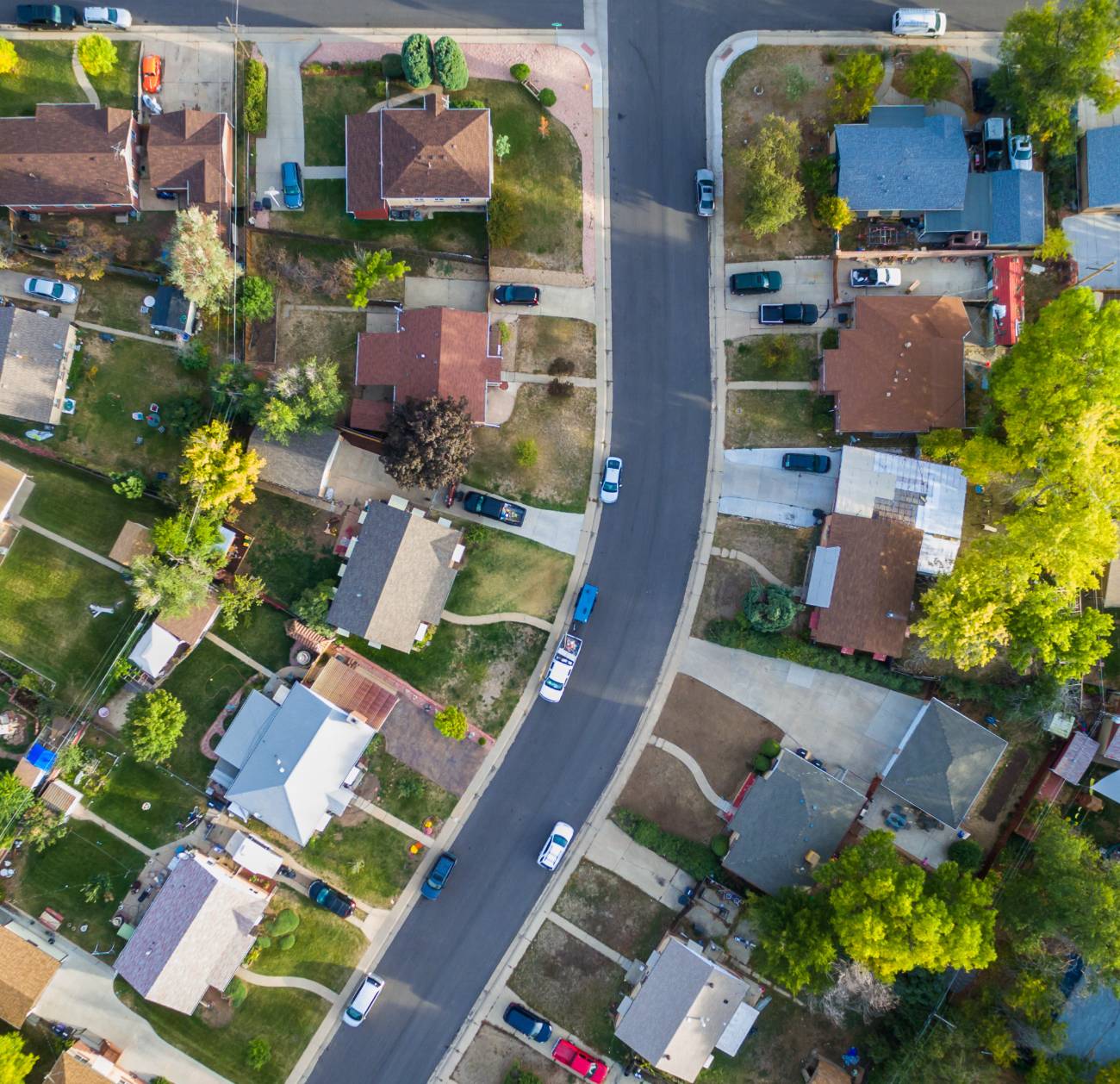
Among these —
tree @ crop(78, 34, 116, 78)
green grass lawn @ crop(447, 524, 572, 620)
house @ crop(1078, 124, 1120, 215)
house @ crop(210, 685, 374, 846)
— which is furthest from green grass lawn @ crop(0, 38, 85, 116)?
house @ crop(1078, 124, 1120, 215)

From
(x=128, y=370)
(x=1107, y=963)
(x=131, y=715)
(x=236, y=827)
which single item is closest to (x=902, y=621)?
(x=1107, y=963)

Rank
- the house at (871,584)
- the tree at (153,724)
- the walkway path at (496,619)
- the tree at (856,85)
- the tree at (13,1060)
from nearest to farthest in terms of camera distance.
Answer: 1. the tree at (13,1060)
2. the tree at (153,724)
3. the house at (871,584)
4. the tree at (856,85)
5. the walkway path at (496,619)

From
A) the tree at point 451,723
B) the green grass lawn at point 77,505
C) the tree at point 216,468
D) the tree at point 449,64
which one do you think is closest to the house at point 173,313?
the tree at point 216,468

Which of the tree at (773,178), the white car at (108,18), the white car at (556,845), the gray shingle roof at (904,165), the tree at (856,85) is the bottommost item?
the white car at (556,845)

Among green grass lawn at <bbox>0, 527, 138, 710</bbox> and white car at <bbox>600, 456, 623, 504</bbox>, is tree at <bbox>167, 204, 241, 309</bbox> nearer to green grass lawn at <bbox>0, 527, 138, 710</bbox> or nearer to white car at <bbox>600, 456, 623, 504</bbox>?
green grass lawn at <bbox>0, 527, 138, 710</bbox>

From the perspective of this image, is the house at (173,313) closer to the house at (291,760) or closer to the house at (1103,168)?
the house at (291,760)

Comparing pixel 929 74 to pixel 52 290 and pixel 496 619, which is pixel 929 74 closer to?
pixel 496 619
